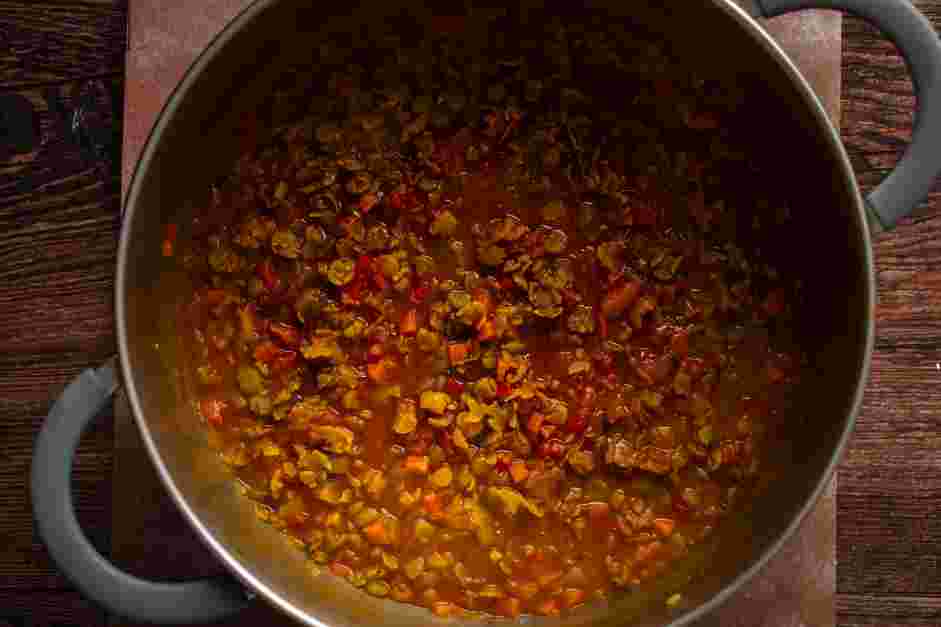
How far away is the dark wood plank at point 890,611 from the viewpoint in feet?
5.48

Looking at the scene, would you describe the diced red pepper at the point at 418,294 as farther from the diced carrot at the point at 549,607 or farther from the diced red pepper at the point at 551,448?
the diced carrot at the point at 549,607

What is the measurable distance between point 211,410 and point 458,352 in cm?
40

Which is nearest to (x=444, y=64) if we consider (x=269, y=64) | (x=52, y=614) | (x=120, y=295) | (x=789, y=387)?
(x=269, y=64)

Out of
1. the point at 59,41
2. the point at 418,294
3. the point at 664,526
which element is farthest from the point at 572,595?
the point at 59,41

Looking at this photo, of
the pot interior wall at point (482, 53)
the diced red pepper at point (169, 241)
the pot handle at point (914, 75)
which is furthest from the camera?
the diced red pepper at point (169, 241)

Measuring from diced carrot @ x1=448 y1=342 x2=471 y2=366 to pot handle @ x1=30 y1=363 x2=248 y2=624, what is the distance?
52 cm

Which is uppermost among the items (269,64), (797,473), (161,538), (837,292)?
(269,64)

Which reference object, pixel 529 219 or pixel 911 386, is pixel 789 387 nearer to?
pixel 911 386

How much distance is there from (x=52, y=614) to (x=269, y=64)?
3.13ft

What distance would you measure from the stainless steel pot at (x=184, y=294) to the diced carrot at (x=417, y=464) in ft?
0.67

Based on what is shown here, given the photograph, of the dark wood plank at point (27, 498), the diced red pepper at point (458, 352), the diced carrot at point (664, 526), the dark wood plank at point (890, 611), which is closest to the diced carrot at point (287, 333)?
the diced red pepper at point (458, 352)

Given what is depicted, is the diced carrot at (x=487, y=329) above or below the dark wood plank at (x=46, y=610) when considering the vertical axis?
above

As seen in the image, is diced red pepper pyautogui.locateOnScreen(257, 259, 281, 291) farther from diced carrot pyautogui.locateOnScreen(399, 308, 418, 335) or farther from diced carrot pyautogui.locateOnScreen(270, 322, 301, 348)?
diced carrot pyautogui.locateOnScreen(399, 308, 418, 335)

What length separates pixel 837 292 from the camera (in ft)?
4.95
